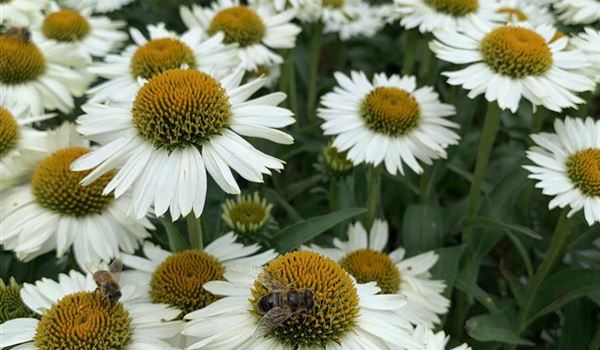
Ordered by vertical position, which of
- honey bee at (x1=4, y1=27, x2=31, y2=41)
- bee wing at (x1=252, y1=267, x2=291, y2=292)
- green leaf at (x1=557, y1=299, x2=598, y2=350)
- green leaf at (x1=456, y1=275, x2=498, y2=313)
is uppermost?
honey bee at (x1=4, y1=27, x2=31, y2=41)

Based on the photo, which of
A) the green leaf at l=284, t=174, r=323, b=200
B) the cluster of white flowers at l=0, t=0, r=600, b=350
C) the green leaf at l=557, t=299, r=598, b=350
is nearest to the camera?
the cluster of white flowers at l=0, t=0, r=600, b=350

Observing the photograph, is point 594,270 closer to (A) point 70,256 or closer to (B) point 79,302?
(B) point 79,302

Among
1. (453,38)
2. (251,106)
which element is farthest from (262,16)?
(251,106)

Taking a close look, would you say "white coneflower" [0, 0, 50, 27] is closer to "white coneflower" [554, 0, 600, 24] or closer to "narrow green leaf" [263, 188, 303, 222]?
"narrow green leaf" [263, 188, 303, 222]

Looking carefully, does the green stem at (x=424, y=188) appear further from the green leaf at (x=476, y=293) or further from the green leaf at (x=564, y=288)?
the green leaf at (x=564, y=288)

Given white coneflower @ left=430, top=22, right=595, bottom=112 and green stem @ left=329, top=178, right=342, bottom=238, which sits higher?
white coneflower @ left=430, top=22, right=595, bottom=112

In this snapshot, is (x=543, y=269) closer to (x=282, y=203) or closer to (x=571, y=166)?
(x=571, y=166)

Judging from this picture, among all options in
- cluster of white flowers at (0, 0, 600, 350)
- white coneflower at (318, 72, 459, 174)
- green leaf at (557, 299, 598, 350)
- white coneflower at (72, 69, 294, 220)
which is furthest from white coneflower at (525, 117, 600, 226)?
white coneflower at (72, 69, 294, 220)

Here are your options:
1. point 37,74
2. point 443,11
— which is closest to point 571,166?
point 443,11

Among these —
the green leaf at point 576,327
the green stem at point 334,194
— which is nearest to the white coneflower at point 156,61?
the green stem at point 334,194
